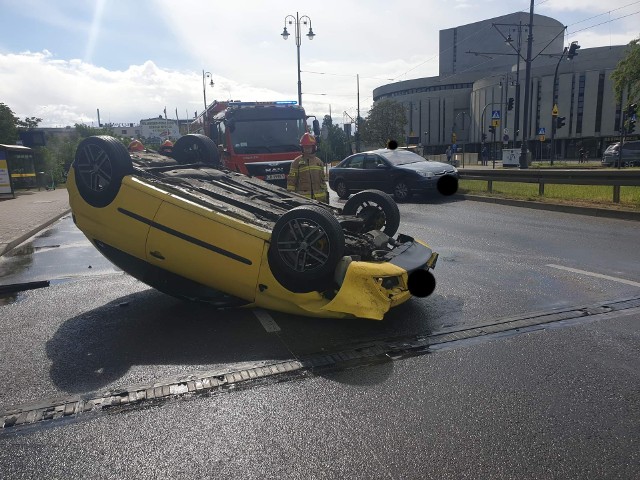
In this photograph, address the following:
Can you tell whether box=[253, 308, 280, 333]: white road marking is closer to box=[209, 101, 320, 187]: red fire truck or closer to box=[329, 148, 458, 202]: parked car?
box=[209, 101, 320, 187]: red fire truck

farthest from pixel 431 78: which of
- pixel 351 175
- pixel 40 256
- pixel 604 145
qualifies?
pixel 40 256

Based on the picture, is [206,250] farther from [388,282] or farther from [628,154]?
[628,154]

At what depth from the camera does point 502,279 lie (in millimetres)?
5973

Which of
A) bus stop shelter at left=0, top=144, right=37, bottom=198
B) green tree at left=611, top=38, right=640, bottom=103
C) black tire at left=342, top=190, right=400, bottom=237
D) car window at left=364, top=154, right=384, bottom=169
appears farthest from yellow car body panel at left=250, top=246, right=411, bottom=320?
green tree at left=611, top=38, right=640, bottom=103

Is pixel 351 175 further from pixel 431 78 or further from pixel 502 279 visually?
pixel 431 78

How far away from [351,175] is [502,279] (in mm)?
11236

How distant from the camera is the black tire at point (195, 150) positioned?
736 centimetres

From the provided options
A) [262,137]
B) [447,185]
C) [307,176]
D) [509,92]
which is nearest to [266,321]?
[307,176]

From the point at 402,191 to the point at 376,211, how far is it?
977 cm

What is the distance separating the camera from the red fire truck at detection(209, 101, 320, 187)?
1394cm

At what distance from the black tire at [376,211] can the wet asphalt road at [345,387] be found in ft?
3.13

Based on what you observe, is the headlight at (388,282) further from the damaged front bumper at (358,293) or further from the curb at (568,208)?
the curb at (568,208)

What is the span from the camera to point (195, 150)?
7473mm

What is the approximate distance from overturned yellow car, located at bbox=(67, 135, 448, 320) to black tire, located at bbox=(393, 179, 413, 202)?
400 inches
